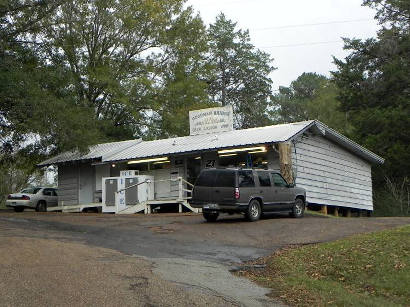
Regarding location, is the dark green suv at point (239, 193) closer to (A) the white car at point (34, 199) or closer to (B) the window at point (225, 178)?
(B) the window at point (225, 178)

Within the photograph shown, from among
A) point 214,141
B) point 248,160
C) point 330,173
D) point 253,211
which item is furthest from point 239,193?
point 330,173

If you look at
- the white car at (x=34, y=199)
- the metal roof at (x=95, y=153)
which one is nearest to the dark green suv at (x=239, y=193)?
the metal roof at (x=95, y=153)

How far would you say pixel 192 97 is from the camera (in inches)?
1603

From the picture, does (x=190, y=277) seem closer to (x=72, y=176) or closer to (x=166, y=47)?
(x=72, y=176)

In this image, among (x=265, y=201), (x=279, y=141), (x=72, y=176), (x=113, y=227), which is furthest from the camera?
(x=72, y=176)

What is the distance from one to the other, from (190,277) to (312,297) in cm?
215

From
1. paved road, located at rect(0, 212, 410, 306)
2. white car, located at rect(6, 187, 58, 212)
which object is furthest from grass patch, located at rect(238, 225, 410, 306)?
white car, located at rect(6, 187, 58, 212)

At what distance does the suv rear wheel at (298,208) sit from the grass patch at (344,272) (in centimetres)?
692

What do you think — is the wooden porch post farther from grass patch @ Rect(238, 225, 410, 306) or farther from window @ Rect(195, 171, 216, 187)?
grass patch @ Rect(238, 225, 410, 306)

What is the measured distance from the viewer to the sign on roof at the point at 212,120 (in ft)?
94.8

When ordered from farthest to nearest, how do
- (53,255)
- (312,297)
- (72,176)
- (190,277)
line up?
(72,176), (53,255), (190,277), (312,297)

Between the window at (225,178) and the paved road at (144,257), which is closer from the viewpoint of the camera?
the paved road at (144,257)

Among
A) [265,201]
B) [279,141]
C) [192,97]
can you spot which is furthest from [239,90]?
[265,201]

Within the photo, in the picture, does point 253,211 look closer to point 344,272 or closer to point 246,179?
point 246,179
